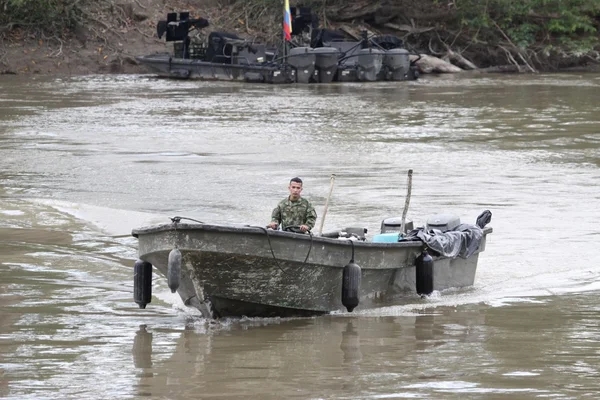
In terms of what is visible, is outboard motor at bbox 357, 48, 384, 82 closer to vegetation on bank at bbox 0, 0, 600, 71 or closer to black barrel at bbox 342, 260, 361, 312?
vegetation on bank at bbox 0, 0, 600, 71

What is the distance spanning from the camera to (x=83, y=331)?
10000 mm

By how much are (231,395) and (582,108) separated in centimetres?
2578

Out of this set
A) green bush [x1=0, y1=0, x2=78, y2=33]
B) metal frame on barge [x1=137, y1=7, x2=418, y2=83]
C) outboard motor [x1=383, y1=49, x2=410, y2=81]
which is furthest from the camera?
green bush [x1=0, y1=0, x2=78, y2=33]

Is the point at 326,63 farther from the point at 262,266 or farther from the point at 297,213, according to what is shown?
the point at 262,266

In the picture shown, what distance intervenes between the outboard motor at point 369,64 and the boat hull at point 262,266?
3253cm

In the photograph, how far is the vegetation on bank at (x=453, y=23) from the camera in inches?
1914

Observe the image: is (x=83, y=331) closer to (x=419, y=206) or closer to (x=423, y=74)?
(x=419, y=206)

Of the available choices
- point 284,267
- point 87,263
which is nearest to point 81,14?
point 87,263

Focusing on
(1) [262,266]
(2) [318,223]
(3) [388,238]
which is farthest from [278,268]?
(2) [318,223]

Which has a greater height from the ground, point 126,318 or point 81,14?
point 81,14

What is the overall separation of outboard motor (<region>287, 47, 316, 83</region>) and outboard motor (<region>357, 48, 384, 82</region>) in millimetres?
1927

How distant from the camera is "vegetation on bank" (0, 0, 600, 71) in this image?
48.6 metres

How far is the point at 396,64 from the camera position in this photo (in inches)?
1706

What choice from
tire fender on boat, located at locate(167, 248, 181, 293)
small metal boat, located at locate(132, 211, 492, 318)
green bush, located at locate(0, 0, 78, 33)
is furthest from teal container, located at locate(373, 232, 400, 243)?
green bush, located at locate(0, 0, 78, 33)
